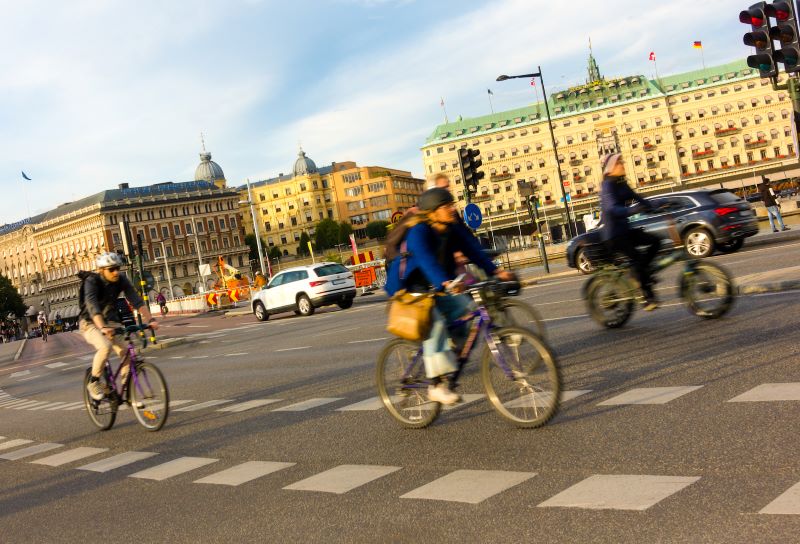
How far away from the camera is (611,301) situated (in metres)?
10.6

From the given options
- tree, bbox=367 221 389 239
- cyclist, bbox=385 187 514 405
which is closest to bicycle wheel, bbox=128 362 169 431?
cyclist, bbox=385 187 514 405

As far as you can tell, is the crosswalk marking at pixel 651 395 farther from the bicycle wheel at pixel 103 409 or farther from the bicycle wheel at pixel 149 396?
the bicycle wheel at pixel 103 409

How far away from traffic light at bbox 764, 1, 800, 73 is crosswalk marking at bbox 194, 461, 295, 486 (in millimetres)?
8541

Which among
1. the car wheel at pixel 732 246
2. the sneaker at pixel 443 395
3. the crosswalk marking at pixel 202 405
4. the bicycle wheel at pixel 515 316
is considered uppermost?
the bicycle wheel at pixel 515 316

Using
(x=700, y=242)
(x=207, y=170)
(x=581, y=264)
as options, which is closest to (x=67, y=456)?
(x=700, y=242)

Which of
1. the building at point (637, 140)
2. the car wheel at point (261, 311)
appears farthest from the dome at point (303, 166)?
the car wheel at point (261, 311)

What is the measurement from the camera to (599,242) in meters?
10.4

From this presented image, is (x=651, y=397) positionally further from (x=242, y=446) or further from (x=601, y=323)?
(x=601, y=323)

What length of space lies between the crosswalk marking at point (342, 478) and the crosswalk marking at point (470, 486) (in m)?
0.52

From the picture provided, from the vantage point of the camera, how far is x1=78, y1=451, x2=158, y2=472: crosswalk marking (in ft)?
25.8

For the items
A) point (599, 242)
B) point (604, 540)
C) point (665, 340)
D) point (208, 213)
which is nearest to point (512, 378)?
point (604, 540)

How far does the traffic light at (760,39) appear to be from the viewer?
1203 cm

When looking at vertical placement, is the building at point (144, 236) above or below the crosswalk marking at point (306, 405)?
above

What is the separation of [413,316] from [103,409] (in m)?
4.90
